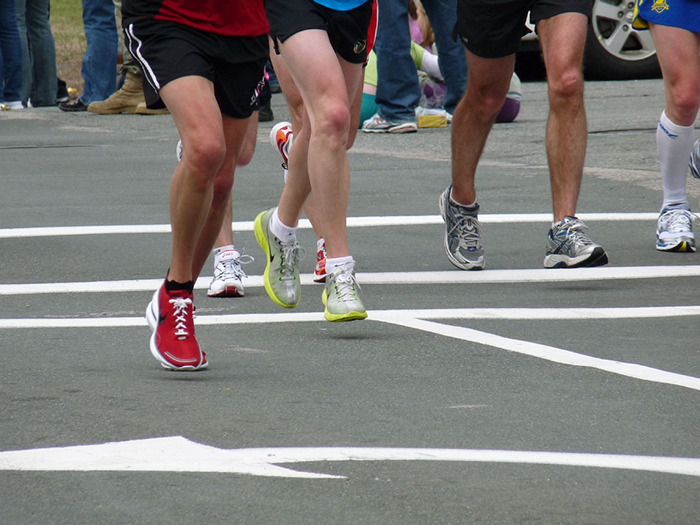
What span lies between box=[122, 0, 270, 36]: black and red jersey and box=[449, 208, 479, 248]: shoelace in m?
2.07

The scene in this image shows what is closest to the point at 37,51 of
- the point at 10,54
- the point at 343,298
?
the point at 10,54

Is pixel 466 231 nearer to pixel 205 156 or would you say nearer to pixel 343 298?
pixel 343 298

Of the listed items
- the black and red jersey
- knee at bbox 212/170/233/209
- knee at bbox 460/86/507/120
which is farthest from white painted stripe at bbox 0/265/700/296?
the black and red jersey

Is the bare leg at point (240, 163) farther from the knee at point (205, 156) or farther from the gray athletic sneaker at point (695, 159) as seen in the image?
the gray athletic sneaker at point (695, 159)

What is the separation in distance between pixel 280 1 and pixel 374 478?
7.68ft

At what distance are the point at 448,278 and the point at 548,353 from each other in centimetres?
158

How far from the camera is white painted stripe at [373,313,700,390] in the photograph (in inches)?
160

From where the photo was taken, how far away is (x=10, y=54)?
14.2 m

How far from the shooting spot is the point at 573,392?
3.89 metres

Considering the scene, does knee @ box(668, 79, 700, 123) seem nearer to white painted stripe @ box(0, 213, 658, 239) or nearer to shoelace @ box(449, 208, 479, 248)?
white painted stripe @ box(0, 213, 658, 239)

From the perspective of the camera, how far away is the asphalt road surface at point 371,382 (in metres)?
2.98

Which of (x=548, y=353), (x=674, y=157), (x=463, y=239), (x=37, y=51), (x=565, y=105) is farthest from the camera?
(x=37, y=51)

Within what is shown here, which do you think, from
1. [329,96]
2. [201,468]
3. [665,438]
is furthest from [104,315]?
[665,438]

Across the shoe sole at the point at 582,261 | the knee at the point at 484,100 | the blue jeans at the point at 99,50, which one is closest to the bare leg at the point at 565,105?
the shoe sole at the point at 582,261
